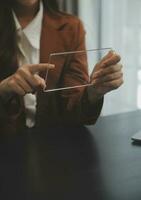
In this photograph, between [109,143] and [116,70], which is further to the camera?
[116,70]

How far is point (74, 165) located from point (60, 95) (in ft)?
1.70

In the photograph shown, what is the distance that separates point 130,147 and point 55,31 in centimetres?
57

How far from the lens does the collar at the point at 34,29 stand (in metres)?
1.28

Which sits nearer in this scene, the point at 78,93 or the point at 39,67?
the point at 39,67

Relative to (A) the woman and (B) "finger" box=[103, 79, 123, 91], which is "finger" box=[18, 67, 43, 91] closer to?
(A) the woman

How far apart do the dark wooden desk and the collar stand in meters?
0.36

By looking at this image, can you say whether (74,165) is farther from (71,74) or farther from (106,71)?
(71,74)

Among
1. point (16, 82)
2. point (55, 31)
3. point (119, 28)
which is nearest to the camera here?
point (16, 82)

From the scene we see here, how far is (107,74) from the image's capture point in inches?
41.2

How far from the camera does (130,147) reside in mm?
890

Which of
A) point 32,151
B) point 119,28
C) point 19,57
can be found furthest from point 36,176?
point 119,28

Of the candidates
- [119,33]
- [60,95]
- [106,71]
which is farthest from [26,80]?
[119,33]

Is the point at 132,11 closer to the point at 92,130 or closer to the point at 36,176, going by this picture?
the point at 92,130

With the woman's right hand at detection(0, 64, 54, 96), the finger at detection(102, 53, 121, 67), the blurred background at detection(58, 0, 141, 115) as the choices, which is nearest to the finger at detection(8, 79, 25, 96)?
the woman's right hand at detection(0, 64, 54, 96)
